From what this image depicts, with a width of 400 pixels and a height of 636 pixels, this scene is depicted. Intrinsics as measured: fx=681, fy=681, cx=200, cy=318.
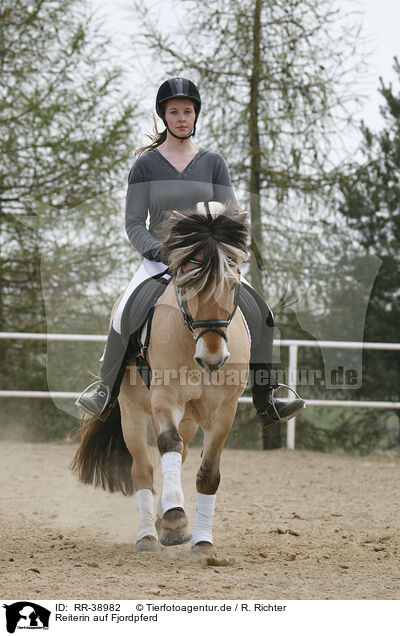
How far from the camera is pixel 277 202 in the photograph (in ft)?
31.9

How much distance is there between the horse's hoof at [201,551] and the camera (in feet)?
12.3

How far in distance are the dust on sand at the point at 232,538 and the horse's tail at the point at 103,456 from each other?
31 centimetres

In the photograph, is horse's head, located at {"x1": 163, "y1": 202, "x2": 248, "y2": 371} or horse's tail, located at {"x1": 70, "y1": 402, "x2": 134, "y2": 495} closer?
horse's head, located at {"x1": 163, "y1": 202, "x2": 248, "y2": 371}

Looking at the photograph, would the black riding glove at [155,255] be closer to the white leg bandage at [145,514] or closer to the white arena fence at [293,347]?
the white leg bandage at [145,514]

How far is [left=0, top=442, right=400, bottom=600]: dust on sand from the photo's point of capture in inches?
122

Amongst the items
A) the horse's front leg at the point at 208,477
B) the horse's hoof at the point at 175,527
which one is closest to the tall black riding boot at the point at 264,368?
the horse's front leg at the point at 208,477

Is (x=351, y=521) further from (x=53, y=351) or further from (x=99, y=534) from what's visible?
(x=53, y=351)

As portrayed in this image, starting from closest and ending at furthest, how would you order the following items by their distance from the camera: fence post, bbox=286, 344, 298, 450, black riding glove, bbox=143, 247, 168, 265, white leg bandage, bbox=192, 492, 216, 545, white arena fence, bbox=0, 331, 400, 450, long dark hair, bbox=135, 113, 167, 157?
black riding glove, bbox=143, 247, 168, 265 < white leg bandage, bbox=192, 492, 216, 545 < long dark hair, bbox=135, 113, 167, 157 < white arena fence, bbox=0, 331, 400, 450 < fence post, bbox=286, 344, 298, 450

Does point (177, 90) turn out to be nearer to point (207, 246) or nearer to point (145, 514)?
point (207, 246)

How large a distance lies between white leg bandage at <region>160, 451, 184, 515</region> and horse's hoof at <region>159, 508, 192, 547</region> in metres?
0.04

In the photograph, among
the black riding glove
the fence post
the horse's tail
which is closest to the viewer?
the black riding glove

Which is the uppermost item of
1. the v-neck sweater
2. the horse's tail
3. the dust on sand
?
the v-neck sweater

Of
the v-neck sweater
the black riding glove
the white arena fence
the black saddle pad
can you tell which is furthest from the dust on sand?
the v-neck sweater
